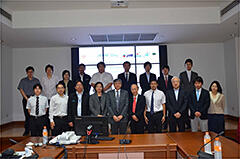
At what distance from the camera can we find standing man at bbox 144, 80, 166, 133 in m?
4.04

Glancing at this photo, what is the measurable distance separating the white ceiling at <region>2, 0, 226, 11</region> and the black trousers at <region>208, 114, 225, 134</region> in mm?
2511

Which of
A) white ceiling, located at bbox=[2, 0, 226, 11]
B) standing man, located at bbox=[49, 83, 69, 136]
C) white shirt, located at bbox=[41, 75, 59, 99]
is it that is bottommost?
standing man, located at bbox=[49, 83, 69, 136]

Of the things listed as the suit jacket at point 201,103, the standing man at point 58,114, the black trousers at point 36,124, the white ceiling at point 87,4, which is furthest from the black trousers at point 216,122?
the black trousers at point 36,124

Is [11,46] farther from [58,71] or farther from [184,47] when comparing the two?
[184,47]

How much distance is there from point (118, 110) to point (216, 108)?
1.83 m

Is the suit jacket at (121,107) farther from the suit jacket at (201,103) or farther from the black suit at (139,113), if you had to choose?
the suit jacket at (201,103)

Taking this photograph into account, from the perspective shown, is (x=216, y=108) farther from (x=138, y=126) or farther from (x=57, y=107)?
(x=57, y=107)

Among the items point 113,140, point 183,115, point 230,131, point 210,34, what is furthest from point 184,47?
point 113,140

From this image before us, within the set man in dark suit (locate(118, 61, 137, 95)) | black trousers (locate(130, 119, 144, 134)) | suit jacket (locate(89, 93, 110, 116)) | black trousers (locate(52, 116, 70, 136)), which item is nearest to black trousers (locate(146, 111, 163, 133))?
black trousers (locate(130, 119, 144, 134))

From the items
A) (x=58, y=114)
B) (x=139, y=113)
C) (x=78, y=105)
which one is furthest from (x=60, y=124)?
(x=139, y=113)

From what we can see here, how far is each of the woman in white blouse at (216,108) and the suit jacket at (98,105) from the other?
1.97 m

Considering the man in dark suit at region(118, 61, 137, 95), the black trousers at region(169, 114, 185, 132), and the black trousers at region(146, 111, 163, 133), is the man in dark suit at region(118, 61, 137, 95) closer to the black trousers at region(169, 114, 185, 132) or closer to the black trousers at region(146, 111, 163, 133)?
the black trousers at region(146, 111, 163, 133)

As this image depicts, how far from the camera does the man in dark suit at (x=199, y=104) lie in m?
3.89

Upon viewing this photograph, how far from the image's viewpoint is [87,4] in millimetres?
4590
